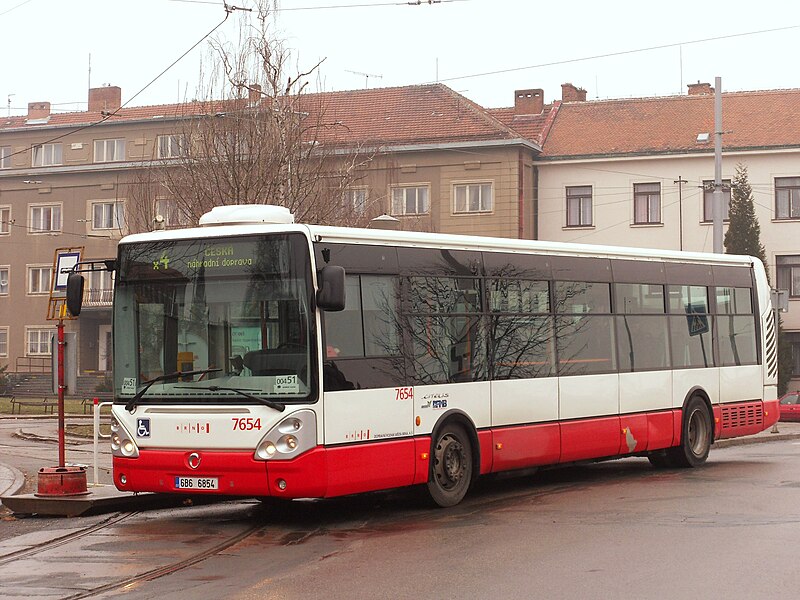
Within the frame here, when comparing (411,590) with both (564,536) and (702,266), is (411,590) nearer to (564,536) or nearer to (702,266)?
(564,536)

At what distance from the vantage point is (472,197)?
54.8 meters

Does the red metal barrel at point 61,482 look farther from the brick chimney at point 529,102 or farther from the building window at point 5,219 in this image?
the building window at point 5,219

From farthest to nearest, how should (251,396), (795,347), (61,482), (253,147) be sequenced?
(795,347)
(253,147)
(61,482)
(251,396)

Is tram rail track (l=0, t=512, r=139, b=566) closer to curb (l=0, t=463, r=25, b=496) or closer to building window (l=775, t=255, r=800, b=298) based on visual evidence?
curb (l=0, t=463, r=25, b=496)

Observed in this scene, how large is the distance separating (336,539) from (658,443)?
739cm

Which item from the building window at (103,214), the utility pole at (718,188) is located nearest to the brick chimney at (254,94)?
the utility pole at (718,188)

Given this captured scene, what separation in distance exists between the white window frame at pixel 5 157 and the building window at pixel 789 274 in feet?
119

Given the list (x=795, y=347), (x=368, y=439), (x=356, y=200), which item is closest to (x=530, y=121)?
(x=795, y=347)

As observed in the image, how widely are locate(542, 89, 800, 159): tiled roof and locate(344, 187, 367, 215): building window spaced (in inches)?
628

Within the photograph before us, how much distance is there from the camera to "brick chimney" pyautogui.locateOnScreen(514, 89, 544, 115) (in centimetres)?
5853

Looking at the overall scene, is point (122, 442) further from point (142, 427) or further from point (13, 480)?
point (13, 480)

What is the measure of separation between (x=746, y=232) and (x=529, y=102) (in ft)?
39.8

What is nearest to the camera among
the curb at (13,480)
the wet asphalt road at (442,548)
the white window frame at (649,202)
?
the wet asphalt road at (442,548)

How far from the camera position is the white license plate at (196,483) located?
12.5 metres
